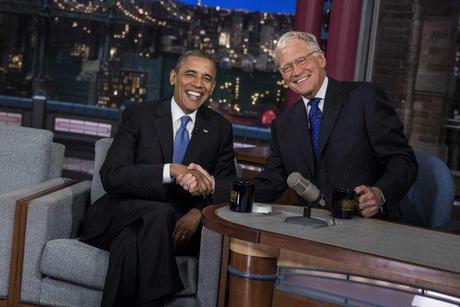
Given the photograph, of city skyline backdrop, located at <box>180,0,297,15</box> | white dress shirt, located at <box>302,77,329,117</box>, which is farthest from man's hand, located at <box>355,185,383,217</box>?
city skyline backdrop, located at <box>180,0,297,15</box>

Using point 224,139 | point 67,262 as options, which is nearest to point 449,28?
point 224,139

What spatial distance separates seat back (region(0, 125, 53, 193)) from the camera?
3729 millimetres

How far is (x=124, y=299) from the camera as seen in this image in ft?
9.71

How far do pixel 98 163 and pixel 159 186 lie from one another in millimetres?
554

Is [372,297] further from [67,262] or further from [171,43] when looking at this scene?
[171,43]

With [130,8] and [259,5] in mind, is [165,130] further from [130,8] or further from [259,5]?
[130,8]

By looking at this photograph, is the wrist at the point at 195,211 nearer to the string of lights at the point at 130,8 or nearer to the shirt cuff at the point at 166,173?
the shirt cuff at the point at 166,173

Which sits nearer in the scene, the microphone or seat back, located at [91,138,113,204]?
the microphone

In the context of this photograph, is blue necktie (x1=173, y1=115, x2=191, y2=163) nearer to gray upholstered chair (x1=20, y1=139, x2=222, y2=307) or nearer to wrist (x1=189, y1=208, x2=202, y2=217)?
wrist (x1=189, y1=208, x2=202, y2=217)

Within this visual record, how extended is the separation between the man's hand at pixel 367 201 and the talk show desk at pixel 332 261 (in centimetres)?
5

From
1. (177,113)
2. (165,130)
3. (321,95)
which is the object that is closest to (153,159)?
(165,130)

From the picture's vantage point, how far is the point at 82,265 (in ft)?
10.4

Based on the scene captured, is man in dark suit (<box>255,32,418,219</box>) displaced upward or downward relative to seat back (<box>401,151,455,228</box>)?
upward

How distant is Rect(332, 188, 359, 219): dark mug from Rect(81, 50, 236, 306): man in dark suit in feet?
1.99
